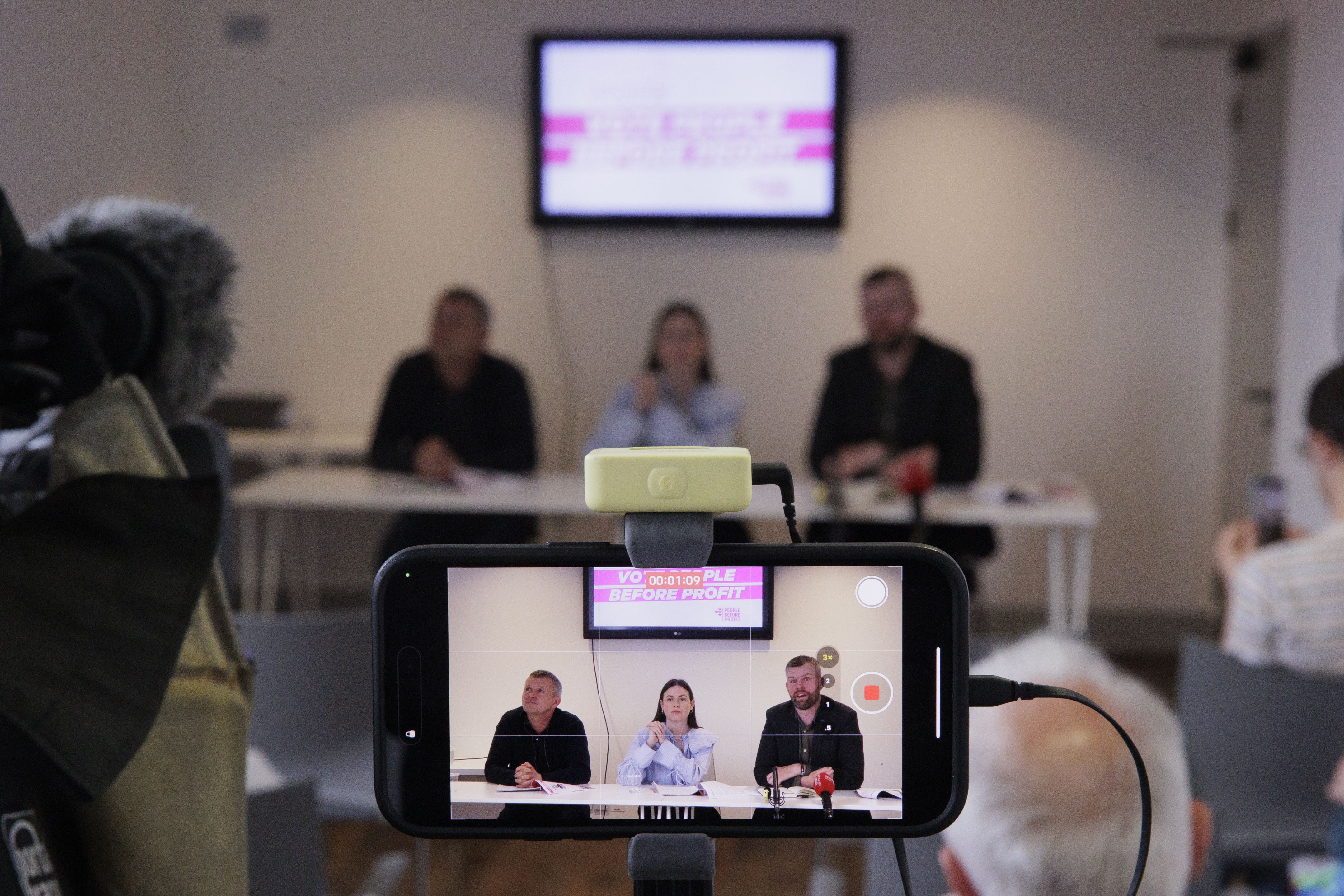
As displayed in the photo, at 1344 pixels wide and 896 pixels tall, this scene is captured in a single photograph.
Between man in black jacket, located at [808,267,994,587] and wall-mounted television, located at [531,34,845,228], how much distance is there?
1001 mm

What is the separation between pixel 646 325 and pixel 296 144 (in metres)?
3.42

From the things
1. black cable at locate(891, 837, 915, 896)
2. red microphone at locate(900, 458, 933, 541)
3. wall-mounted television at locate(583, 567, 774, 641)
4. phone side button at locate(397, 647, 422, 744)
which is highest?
wall-mounted television at locate(583, 567, 774, 641)

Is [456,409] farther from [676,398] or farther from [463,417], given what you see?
[676,398]

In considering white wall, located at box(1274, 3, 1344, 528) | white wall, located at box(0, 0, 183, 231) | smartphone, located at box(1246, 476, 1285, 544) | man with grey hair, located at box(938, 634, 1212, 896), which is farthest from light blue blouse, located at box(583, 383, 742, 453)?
white wall, located at box(0, 0, 183, 231)

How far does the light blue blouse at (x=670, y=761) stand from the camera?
0.44 meters

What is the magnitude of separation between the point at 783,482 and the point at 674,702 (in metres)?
0.10

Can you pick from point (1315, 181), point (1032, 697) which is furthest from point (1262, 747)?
point (1032, 697)

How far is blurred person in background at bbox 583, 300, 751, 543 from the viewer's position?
275 cm

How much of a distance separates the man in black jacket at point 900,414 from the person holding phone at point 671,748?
2290mm

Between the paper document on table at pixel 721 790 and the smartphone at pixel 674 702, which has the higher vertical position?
the smartphone at pixel 674 702

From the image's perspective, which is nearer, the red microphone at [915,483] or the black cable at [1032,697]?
the black cable at [1032,697]

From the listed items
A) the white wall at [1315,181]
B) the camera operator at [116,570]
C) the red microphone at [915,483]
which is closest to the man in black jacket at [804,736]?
the camera operator at [116,570]

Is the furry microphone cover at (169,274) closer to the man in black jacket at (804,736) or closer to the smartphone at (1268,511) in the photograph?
the man in black jacket at (804,736)

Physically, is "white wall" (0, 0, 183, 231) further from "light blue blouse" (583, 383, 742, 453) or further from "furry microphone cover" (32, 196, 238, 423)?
"light blue blouse" (583, 383, 742, 453)
